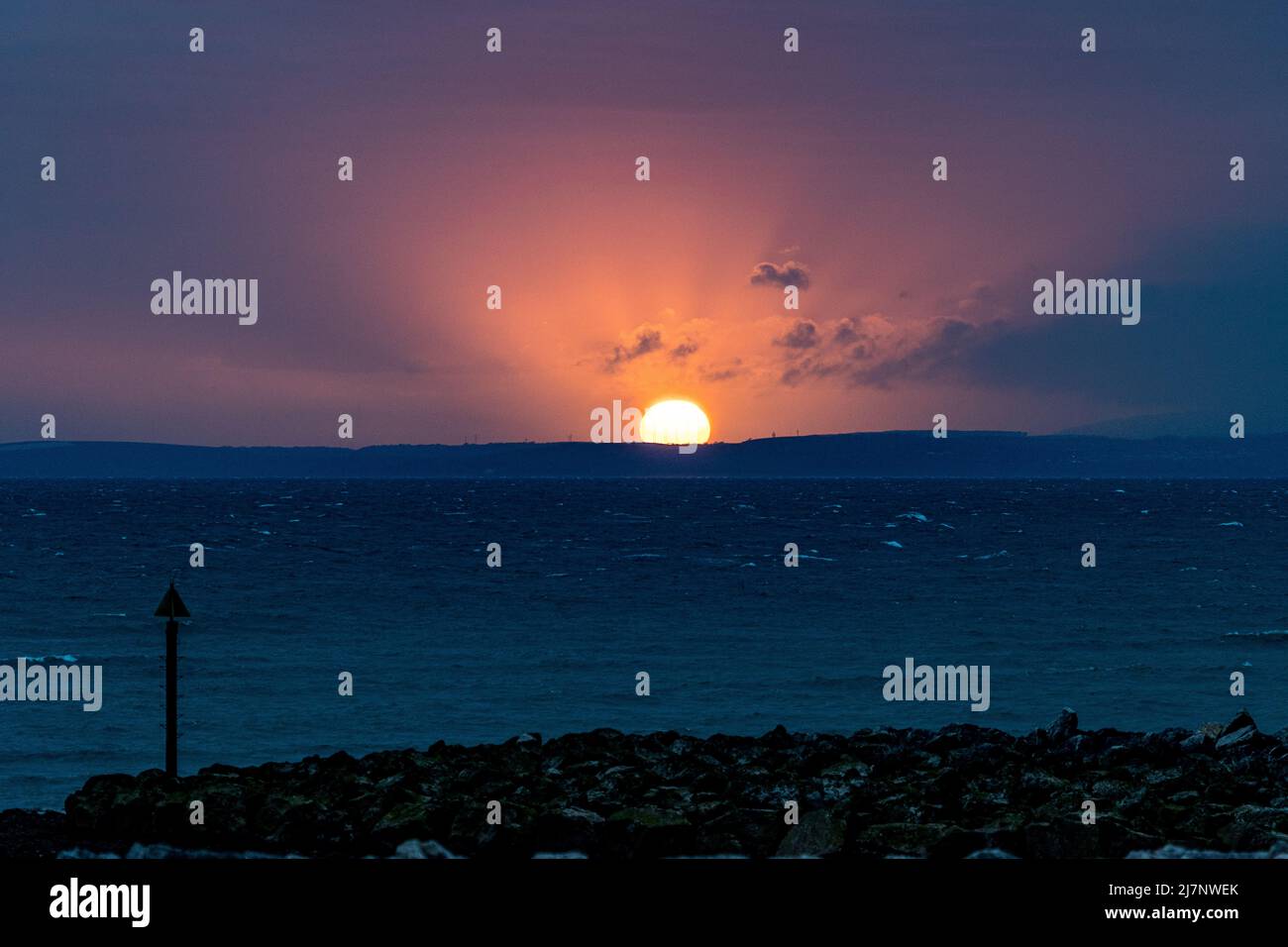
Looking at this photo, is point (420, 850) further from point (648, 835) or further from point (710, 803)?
point (710, 803)

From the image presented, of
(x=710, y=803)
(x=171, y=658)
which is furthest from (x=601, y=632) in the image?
(x=710, y=803)

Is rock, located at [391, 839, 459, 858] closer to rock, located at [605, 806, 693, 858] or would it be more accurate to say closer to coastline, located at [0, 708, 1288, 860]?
coastline, located at [0, 708, 1288, 860]

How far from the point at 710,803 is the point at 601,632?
35018mm

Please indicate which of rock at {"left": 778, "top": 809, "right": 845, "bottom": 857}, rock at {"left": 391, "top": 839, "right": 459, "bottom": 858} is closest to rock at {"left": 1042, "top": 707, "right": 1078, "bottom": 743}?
rock at {"left": 778, "top": 809, "right": 845, "bottom": 857}

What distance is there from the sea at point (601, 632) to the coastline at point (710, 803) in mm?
7834

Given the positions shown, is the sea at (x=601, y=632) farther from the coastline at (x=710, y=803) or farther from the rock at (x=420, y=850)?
the rock at (x=420, y=850)

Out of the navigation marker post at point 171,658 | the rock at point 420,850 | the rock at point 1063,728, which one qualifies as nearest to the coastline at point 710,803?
the rock at point 420,850

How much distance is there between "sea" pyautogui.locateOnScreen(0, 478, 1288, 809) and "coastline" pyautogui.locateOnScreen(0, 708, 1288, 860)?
7.83 m

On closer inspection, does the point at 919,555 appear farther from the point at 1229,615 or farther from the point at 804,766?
the point at 804,766

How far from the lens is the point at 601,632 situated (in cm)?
5166

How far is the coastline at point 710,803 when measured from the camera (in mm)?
14500

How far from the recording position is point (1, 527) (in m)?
121
